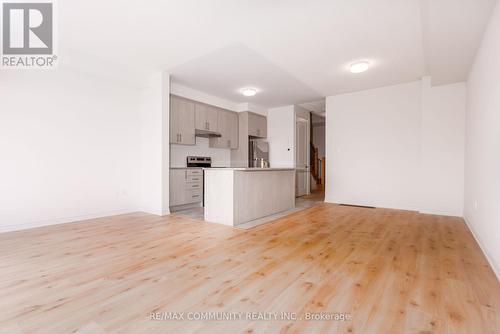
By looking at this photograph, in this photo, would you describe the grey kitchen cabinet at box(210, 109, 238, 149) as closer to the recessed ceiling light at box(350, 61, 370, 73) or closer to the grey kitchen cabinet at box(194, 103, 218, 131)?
the grey kitchen cabinet at box(194, 103, 218, 131)

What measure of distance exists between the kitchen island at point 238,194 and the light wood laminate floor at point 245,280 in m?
0.49

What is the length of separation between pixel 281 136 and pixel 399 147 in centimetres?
314

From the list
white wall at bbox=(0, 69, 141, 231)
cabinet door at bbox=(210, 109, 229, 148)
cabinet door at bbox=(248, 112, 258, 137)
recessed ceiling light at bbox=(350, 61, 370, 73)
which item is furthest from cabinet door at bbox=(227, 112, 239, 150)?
recessed ceiling light at bbox=(350, 61, 370, 73)

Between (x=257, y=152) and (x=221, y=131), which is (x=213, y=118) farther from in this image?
(x=257, y=152)

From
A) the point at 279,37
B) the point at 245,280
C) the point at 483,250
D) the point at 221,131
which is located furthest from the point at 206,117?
the point at 483,250

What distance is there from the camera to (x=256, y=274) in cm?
216

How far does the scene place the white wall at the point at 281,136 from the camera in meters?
7.12

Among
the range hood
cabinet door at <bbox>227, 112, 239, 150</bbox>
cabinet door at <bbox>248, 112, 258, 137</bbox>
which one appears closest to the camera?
the range hood

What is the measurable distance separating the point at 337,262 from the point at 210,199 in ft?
7.62

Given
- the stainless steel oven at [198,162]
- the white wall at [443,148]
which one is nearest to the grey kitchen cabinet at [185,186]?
the stainless steel oven at [198,162]

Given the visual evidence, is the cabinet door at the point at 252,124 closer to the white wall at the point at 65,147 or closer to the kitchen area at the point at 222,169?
the kitchen area at the point at 222,169

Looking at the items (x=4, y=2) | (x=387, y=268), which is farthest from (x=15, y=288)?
(x=387, y=268)

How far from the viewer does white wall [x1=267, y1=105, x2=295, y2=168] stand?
7.12 meters

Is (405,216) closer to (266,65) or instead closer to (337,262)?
(337,262)
